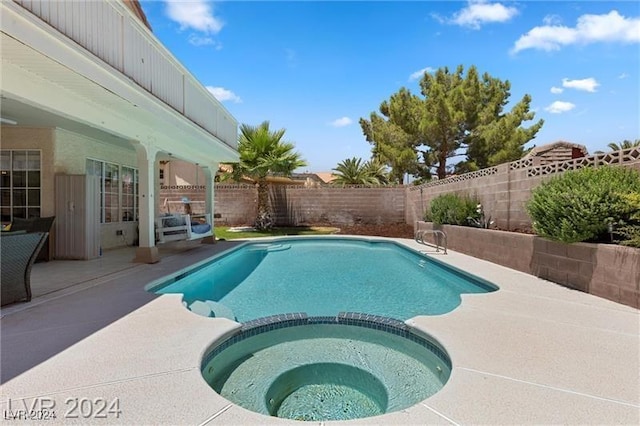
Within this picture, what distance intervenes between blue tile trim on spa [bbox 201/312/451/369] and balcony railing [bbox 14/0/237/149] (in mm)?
4037

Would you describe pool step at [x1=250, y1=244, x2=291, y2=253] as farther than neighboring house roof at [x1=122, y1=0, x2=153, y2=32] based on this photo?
No

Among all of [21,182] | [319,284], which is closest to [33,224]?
[21,182]

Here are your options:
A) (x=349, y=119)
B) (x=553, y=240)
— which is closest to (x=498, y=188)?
(x=553, y=240)

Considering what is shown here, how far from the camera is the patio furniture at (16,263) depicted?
443 centimetres

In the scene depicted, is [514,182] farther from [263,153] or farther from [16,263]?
[263,153]

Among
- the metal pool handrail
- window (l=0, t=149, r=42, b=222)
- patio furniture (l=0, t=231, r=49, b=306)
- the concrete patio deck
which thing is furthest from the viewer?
the metal pool handrail

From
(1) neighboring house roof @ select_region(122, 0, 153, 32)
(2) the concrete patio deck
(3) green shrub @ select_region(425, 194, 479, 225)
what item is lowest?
(2) the concrete patio deck

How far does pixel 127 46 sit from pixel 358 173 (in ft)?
70.0

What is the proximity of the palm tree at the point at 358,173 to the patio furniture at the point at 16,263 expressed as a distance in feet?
71.6

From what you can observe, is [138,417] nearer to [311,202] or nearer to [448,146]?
[311,202]

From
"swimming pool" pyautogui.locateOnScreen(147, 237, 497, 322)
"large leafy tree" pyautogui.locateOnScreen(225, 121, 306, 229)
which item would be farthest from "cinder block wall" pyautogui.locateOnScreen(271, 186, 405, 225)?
"swimming pool" pyautogui.locateOnScreen(147, 237, 497, 322)

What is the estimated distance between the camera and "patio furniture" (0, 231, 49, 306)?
4426 millimetres

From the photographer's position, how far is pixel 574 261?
20.3 feet

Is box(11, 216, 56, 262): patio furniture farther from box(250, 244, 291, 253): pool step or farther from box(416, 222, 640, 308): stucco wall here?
box(416, 222, 640, 308): stucco wall
